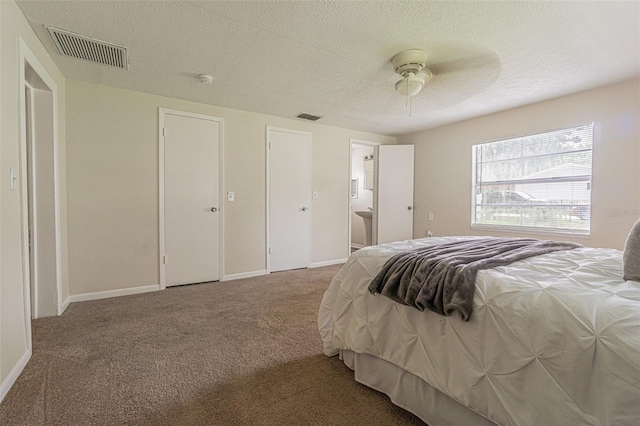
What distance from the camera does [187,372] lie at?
1749 mm

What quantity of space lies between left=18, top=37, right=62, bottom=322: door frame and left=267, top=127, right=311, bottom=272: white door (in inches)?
87.8

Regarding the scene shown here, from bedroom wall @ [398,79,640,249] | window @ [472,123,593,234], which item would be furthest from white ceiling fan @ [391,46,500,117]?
window @ [472,123,593,234]

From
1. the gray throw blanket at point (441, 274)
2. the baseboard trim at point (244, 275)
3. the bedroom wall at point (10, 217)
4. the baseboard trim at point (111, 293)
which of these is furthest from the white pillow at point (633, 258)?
the baseboard trim at point (111, 293)

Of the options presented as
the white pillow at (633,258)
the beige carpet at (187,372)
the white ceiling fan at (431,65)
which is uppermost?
the white ceiling fan at (431,65)

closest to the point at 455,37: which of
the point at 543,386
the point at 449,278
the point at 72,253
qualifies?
the point at 449,278

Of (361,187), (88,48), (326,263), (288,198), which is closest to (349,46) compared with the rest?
(88,48)

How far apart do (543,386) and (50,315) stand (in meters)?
3.56

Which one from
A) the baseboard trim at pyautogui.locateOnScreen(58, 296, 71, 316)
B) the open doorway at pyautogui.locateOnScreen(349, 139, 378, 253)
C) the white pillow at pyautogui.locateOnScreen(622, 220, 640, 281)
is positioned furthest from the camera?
the open doorway at pyautogui.locateOnScreen(349, 139, 378, 253)

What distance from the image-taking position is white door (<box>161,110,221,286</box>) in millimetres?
3445

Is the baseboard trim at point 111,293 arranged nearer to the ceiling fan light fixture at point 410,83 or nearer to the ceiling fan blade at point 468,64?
the ceiling fan light fixture at point 410,83

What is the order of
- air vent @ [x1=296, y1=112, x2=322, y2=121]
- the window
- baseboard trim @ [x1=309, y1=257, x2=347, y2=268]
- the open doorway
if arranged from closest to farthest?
the window < air vent @ [x1=296, y1=112, x2=322, y2=121] < baseboard trim @ [x1=309, y1=257, x2=347, y2=268] < the open doorway

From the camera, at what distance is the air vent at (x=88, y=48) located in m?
2.14

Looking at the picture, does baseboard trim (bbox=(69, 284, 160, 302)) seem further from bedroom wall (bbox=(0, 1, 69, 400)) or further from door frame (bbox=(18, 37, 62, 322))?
bedroom wall (bbox=(0, 1, 69, 400))

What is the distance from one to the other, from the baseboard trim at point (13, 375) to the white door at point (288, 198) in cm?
260
